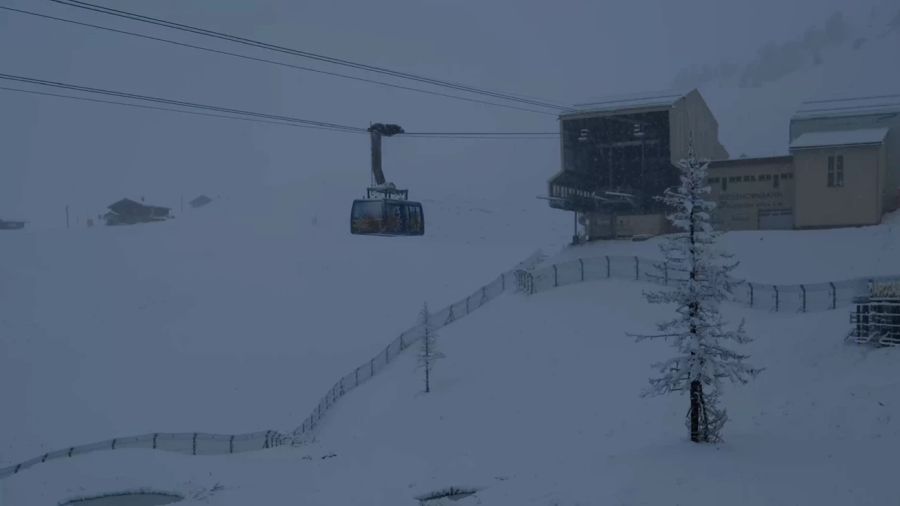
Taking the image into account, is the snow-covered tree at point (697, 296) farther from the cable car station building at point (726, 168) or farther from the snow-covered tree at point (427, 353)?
the cable car station building at point (726, 168)

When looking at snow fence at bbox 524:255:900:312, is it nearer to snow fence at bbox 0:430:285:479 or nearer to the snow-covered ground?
the snow-covered ground


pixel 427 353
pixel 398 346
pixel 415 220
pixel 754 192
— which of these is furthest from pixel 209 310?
pixel 754 192

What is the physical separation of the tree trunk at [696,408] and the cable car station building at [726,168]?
28.2m

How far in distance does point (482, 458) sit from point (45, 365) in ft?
113

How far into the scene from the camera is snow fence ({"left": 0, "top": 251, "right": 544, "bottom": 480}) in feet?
86.1

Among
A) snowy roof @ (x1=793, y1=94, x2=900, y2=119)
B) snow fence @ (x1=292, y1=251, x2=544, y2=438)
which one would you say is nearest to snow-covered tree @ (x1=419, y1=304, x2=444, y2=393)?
snow fence @ (x1=292, y1=251, x2=544, y2=438)

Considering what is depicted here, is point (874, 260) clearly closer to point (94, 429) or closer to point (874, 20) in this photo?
point (94, 429)

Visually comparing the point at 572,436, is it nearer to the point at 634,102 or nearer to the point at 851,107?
the point at 634,102

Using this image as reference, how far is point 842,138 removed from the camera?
1693 inches

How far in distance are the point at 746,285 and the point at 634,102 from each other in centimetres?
1841

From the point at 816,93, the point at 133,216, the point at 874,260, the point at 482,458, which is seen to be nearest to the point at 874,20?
the point at 816,93

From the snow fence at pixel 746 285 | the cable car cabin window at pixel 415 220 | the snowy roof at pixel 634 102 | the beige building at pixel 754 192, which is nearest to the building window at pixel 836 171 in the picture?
the beige building at pixel 754 192

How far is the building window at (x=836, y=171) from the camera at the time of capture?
140 ft

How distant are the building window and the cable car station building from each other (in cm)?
5
